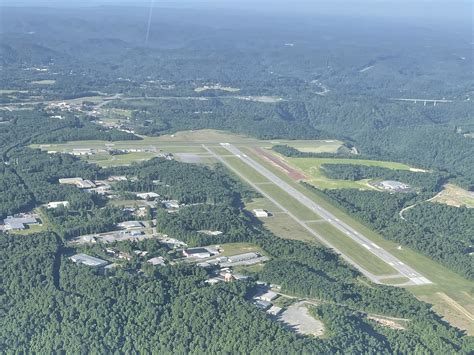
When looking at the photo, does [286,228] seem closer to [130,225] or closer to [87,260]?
[130,225]

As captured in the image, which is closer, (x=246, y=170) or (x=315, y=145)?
(x=246, y=170)

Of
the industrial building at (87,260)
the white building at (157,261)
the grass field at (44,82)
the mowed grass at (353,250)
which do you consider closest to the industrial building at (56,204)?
the industrial building at (87,260)

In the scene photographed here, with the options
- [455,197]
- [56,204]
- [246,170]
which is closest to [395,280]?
[455,197]

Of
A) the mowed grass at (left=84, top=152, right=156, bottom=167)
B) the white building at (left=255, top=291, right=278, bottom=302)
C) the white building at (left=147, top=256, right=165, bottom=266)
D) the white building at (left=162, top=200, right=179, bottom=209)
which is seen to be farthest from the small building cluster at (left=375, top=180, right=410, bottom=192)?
the white building at (left=255, top=291, right=278, bottom=302)

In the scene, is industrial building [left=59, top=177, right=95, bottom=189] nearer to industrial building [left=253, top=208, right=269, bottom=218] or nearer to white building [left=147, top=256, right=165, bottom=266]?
industrial building [left=253, top=208, right=269, bottom=218]

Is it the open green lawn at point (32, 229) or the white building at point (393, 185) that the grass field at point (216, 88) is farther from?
the open green lawn at point (32, 229)

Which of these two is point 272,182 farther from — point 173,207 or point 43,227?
point 43,227

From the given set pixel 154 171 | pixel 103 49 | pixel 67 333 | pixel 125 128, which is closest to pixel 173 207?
pixel 154 171
